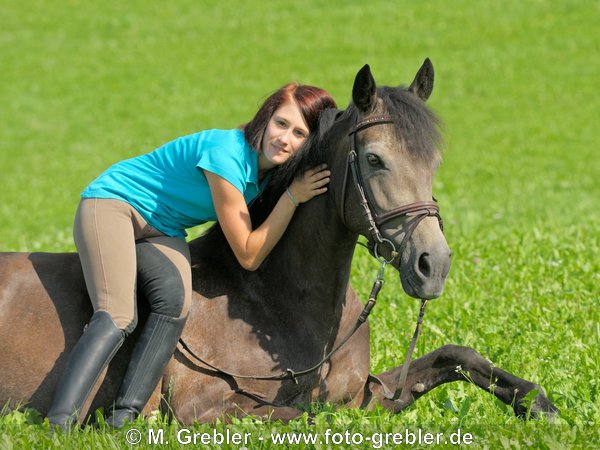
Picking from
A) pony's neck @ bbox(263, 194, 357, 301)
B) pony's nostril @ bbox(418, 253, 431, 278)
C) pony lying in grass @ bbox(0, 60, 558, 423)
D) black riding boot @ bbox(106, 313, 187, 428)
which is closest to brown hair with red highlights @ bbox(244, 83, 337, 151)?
pony lying in grass @ bbox(0, 60, 558, 423)

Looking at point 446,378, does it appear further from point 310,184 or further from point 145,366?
point 145,366

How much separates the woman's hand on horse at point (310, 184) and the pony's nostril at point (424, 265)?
88 centimetres

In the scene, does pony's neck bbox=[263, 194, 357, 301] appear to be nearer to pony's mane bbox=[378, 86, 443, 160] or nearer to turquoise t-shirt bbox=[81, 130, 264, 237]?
turquoise t-shirt bbox=[81, 130, 264, 237]

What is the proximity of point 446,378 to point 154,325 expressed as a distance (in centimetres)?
181

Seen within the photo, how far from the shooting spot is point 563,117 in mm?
26375

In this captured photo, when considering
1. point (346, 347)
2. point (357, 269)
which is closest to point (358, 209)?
point (346, 347)

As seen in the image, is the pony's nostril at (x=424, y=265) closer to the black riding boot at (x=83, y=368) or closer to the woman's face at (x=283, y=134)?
the woman's face at (x=283, y=134)

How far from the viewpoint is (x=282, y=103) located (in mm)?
5598

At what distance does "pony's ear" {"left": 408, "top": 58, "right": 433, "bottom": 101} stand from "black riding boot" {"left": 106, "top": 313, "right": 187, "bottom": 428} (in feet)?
6.19

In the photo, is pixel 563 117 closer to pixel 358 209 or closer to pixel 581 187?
pixel 581 187

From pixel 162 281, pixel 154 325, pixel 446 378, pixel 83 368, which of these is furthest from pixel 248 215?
pixel 446 378

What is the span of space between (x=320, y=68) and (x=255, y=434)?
2597 cm

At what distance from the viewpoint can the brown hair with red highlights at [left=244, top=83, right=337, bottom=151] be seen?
18.2ft

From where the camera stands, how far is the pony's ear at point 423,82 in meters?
5.36
